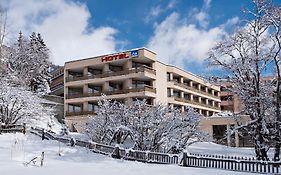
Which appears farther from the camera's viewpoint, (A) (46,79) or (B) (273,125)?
(A) (46,79)

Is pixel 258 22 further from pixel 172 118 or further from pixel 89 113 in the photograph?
pixel 89 113

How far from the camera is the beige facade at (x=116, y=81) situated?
43312 millimetres

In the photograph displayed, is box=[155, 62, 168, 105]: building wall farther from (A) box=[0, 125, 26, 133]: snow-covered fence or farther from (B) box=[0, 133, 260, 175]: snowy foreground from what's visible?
(B) box=[0, 133, 260, 175]: snowy foreground

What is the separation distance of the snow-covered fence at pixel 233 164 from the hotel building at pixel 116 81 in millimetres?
23346

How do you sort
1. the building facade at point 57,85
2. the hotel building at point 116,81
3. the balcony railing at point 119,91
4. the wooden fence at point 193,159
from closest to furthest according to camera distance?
1. the wooden fence at point 193,159
2. the balcony railing at point 119,91
3. the hotel building at point 116,81
4. the building facade at point 57,85

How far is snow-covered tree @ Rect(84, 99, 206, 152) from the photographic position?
896 inches

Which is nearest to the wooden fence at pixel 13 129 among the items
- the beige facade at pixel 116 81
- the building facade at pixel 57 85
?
the beige facade at pixel 116 81

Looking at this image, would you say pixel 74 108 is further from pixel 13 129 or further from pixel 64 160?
pixel 64 160

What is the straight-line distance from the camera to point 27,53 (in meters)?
50.1

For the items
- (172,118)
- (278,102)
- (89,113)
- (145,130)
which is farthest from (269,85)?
(89,113)

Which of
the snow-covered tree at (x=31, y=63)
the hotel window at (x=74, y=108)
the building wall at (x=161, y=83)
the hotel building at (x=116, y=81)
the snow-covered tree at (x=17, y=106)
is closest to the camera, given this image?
the snow-covered tree at (x=17, y=106)

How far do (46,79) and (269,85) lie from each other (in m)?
40.2

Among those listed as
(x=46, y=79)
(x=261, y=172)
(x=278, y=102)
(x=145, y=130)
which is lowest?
(x=261, y=172)

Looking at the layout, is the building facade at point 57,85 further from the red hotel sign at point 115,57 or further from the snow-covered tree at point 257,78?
the snow-covered tree at point 257,78
